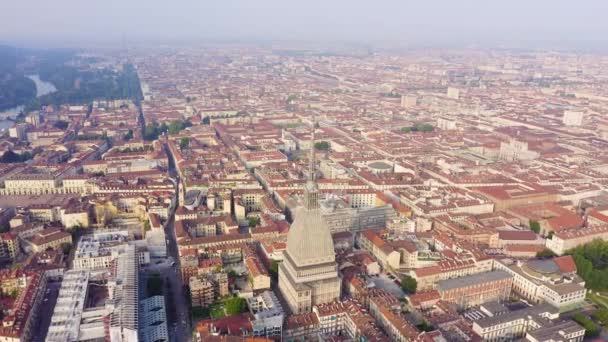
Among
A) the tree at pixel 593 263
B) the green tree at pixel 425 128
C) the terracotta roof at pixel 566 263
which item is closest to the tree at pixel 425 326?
the terracotta roof at pixel 566 263

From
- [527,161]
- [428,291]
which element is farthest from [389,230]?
[527,161]

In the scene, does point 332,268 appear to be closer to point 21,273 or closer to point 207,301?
point 207,301

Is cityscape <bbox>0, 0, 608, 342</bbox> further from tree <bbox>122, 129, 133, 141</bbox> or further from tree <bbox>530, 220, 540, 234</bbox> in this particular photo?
tree <bbox>122, 129, 133, 141</bbox>

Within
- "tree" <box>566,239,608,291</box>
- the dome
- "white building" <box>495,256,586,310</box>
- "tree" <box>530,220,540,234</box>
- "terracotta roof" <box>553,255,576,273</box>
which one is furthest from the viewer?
"tree" <box>530,220,540,234</box>

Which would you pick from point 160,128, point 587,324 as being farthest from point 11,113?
point 587,324

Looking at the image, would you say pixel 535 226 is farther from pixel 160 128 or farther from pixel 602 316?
pixel 160 128

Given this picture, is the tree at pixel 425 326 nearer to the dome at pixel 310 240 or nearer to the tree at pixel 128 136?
the dome at pixel 310 240

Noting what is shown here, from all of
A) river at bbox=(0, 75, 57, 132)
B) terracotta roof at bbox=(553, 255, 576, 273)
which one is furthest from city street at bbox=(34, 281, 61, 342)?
river at bbox=(0, 75, 57, 132)
